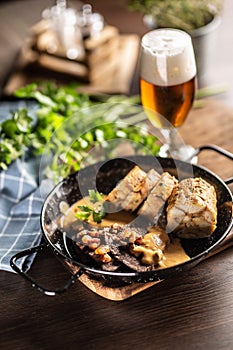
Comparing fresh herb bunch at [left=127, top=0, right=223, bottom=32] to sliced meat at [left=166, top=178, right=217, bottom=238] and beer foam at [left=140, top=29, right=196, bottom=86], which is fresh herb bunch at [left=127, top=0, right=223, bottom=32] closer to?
beer foam at [left=140, top=29, right=196, bottom=86]

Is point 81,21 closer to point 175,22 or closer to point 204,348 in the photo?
point 175,22

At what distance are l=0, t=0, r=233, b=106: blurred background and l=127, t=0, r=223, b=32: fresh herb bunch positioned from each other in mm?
98

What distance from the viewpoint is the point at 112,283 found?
3.77ft

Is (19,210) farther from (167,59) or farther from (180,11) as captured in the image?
(180,11)

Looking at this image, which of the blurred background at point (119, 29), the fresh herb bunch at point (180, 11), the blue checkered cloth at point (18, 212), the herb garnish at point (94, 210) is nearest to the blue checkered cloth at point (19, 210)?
the blue checkered cloth at point (18, 212)

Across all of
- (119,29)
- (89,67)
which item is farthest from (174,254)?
(119,29)

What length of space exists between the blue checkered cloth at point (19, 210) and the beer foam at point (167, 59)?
389 mm

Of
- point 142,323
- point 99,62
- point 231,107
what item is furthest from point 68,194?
point 99,62

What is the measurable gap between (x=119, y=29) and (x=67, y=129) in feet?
2.91

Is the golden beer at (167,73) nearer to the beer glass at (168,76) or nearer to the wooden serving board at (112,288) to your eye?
the beer glass at (168,76)

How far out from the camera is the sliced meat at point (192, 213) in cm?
117

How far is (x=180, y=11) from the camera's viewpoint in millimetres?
1963

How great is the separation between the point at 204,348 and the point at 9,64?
1.34m

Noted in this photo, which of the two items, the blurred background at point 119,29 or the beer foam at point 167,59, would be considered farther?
the blurred background at point 119,29
